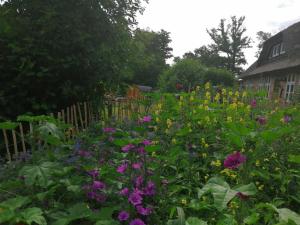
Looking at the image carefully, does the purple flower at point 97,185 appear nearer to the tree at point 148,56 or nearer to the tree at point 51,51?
the tree at point 51,51

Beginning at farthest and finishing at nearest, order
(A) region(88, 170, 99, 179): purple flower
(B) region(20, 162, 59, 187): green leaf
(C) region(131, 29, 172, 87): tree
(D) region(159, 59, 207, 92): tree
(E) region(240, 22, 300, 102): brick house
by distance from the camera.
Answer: (D) region(159, 59, 207, 92): tree < (E) region(240, 22, 300, 102): brick house < (C) region(131, 29, 172, 87): tree < (A) region(88, 170, 99, 179): purple flower < (B) region(20, 162, 59, 187): green leaf

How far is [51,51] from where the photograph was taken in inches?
201

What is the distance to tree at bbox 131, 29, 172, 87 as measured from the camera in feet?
22.1

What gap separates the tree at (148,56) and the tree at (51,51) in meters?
1.05

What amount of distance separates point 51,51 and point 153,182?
11.0 feet

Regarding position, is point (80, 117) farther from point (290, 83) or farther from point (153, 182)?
point (290, 83)

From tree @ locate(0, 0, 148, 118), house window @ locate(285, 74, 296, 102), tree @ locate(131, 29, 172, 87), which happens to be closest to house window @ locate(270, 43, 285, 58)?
house window @ locate(285, 74, 296, 102)

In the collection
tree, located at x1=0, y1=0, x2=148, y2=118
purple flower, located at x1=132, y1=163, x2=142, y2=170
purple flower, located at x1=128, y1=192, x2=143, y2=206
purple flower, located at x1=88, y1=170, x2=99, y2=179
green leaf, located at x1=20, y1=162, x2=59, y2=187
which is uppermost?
tree, located at x1=0, y1=0, x2=148, y2=118

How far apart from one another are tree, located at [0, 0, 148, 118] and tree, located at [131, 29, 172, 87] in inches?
41.4

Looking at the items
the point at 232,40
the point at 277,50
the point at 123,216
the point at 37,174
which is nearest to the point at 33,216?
the point at 37,174

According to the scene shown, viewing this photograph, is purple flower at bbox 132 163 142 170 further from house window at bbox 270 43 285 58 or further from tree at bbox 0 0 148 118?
house window at bbox 270 43 285 58

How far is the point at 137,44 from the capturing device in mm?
6637

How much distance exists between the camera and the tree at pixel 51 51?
4926 mm

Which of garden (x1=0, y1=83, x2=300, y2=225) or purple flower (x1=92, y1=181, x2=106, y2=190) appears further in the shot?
purple flower (x1=92, y1=181, x2=106, y2=190)
